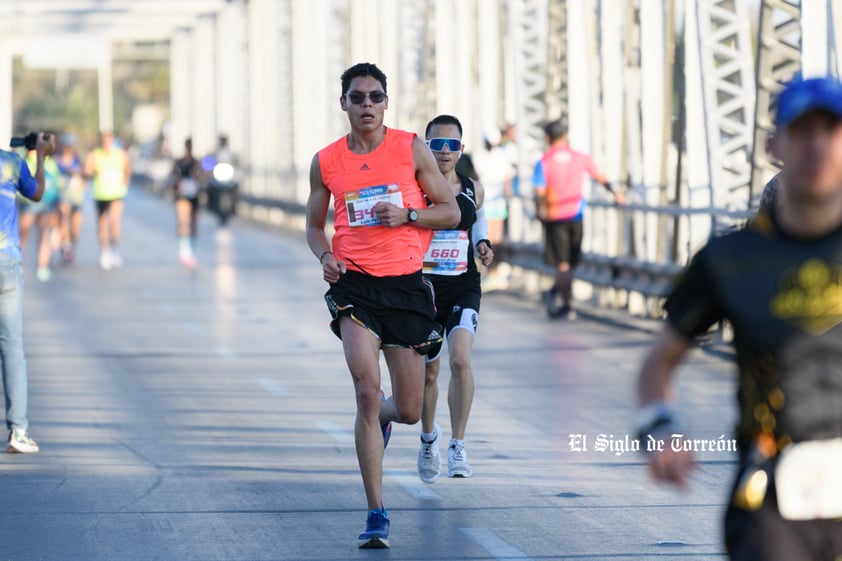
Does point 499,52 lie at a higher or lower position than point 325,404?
higher

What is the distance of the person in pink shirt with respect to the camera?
19.1 meters

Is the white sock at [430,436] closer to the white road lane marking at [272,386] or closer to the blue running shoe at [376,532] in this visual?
the blue running shoe at [376,532]

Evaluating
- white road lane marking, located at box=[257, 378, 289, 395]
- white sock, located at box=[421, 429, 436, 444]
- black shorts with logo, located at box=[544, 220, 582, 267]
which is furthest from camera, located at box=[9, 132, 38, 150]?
black shorts with logo, located at box=[544, 220, 582, 267]

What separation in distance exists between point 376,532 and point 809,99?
155 inches

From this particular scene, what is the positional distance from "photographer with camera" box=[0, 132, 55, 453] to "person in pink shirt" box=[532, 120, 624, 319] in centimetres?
923

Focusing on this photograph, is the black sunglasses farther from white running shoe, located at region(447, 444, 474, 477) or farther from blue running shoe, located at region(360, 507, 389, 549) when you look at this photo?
white running shoe, located at region(447, 444, 474, 477)

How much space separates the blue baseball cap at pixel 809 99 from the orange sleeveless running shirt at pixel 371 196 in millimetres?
3883

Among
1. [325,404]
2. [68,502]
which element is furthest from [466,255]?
[325,404]

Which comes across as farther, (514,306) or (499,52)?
(499,52)

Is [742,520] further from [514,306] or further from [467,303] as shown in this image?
[514,306]

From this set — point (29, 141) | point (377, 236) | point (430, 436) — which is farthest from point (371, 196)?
point (29, 141)

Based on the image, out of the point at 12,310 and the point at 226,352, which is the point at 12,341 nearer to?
the point at 12,310

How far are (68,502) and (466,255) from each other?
2409 mm

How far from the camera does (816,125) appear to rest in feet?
13.8
